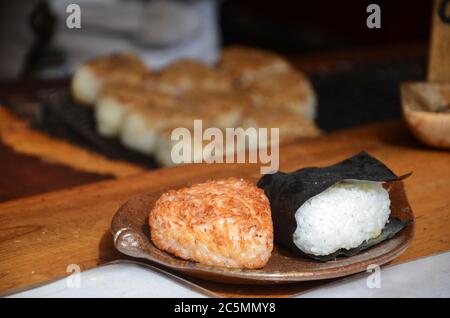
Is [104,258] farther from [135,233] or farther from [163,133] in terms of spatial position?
[163,133]

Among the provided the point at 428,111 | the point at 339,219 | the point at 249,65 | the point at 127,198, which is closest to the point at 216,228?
the point at 339,219

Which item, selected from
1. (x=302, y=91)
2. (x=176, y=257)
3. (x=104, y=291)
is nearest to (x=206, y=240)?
(x=176, y=257)

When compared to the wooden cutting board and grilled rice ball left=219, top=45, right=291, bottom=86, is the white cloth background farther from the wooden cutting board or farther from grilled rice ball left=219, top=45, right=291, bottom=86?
the wooden cutting board

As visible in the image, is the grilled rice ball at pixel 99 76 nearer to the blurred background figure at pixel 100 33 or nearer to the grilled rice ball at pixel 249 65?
the grilled rice ball at pixel 249 65

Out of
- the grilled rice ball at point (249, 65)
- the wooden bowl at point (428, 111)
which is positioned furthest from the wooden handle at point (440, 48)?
the grilled rice ball at point (249, 65)

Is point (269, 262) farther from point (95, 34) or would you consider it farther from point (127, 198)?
point (95, 34)
